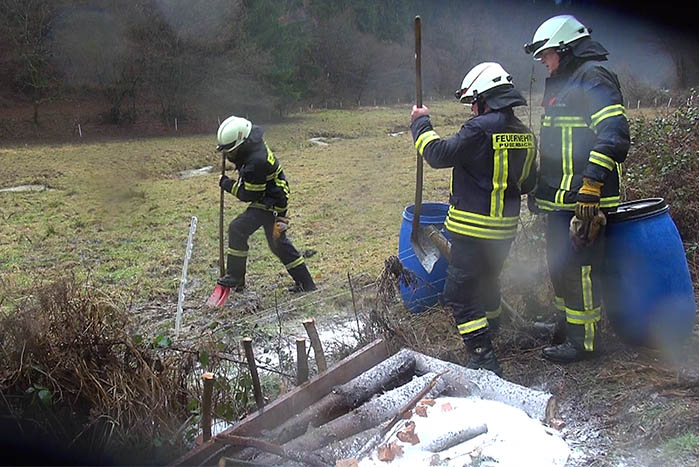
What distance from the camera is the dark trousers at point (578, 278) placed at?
3238 mm

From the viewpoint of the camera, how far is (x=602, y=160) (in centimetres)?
303

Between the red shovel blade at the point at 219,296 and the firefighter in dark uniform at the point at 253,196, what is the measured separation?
0.04 m

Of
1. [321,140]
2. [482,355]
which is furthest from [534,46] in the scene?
[321,140]

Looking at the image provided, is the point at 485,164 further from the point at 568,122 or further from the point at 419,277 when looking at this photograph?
the point at 419,277

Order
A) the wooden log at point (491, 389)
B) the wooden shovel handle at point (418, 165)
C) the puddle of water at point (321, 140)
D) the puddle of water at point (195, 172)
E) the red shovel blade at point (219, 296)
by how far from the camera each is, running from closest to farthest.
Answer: the wooden log at point (491, 389)
the wooden shovel handle at point (418, 165)
the red shovel blade at point (219, 296)
the puddle of water at point (195, 172)
the puddle of water at point (321, 140)

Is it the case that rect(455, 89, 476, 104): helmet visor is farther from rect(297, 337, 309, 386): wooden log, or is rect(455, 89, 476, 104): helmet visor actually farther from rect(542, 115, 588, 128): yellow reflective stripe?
rect(297, 337, 309, 386): wooden log

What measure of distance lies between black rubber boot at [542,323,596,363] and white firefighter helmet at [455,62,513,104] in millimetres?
1310

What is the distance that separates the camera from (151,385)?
2627 mm

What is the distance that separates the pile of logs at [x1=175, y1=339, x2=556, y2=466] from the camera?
8.00 feet

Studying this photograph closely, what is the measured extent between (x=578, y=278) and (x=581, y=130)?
76cm

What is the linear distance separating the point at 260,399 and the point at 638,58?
524 cm

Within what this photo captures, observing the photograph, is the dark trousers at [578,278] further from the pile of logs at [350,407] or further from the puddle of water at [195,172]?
the puddle of water at [195,172]

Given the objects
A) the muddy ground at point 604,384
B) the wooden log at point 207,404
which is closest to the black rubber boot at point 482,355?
the muddy ground at point 604,384

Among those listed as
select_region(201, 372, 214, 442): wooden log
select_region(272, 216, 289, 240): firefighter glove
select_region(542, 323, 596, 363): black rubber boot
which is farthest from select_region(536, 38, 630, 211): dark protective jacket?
select_region(272, 216, 289, 240): firefighter glove
